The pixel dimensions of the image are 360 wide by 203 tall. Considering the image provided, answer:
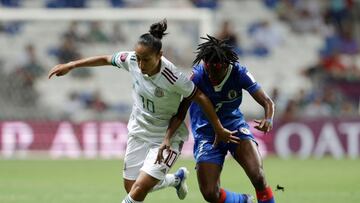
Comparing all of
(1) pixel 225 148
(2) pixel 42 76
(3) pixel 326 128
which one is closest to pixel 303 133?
(3) pixel 326 128

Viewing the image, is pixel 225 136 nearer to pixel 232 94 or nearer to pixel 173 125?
pixel 173 125

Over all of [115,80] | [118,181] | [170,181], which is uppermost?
[170,181]

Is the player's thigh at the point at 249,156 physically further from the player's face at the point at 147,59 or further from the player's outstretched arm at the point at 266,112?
the player's face at the point at 147,59

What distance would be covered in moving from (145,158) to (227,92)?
105cm

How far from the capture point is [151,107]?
9.30 meters

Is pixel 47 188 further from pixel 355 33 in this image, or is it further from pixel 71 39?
pixel 355 33

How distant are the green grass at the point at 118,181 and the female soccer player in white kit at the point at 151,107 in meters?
2.66

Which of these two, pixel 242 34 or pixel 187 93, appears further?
pixel 242 34

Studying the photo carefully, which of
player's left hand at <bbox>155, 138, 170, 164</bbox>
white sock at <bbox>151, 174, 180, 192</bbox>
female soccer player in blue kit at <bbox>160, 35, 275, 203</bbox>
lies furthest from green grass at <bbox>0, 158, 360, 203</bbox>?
player's left hand at <bbox>155, 138, 170, 164</bbox>

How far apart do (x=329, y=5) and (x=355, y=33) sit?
1.22m

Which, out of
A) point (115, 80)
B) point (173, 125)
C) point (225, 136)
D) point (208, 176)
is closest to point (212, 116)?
point (225, 136)

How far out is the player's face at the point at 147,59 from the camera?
8.74 m

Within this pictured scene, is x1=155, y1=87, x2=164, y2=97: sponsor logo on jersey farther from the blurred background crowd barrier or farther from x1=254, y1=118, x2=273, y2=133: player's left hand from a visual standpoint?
the blurred background crowd barrier

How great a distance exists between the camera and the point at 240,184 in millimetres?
15039
